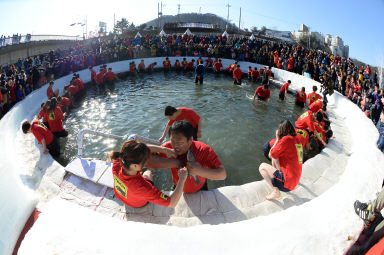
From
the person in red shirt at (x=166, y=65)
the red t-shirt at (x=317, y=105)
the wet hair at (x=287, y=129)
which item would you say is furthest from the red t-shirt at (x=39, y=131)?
the person in red shirt at (x=166, y=65)

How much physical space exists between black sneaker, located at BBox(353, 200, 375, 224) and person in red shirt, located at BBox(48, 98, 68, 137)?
22.4 feet

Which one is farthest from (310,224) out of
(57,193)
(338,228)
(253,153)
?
(253,153)

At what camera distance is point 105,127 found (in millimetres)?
7930

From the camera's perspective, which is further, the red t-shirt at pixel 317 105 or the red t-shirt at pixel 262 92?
the red t-shirt at pixel 262 92

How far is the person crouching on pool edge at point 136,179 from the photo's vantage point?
98.4 inches

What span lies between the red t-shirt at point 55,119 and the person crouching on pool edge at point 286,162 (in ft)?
18.8

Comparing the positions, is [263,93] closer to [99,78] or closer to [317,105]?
[317,105]

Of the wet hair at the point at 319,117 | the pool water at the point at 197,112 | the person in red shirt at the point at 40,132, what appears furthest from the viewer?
the wet hair at the point at 319,117

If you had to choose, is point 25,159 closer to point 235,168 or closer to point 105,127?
point 105,127

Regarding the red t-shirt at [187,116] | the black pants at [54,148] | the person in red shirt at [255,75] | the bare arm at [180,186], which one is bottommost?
the black pants at [54,148]

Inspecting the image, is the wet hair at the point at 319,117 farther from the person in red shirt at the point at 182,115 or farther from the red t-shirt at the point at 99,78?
the red t-shirt at the point at 99,78

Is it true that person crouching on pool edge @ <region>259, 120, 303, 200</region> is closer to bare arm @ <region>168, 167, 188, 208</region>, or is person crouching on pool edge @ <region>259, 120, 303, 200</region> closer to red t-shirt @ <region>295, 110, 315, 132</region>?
bare arm @ <region>168, 167, 188, 208</region>

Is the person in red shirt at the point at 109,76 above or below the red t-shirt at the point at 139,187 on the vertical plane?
above

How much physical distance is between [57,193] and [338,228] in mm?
4154
